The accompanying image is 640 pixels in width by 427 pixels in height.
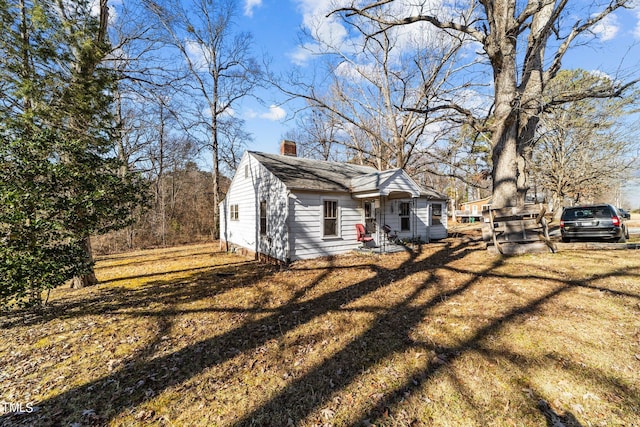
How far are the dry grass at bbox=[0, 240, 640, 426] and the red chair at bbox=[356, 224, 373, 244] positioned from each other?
377 cm

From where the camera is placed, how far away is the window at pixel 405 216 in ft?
42.9

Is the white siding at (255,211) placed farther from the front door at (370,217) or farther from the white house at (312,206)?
the front door at (370,217)

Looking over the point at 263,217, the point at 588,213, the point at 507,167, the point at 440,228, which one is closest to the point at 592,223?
the point at 588,213

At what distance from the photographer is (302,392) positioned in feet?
9.63

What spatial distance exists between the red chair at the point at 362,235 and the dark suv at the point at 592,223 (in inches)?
314

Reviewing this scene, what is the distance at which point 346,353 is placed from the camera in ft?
12.0

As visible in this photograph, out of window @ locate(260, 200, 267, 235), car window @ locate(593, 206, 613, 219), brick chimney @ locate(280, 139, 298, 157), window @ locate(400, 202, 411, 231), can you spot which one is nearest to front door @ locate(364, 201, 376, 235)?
window @ locate(400, 202, 411, 231)

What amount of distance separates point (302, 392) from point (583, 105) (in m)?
22.2

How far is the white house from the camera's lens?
938cm

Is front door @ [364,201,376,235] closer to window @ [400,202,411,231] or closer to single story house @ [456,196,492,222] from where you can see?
window @ [400,202,411,231]

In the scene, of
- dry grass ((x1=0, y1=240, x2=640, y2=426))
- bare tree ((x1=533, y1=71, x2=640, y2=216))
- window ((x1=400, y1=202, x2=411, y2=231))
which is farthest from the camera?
bare tree ((x1=533, y1=71, x2=640, y2=216))

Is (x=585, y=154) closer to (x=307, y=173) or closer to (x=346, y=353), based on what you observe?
(x=307, y=173)

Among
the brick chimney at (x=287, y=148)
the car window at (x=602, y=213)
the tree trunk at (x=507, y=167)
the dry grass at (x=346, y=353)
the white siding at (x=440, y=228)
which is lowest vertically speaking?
the dry grass at (x=346, y=353)

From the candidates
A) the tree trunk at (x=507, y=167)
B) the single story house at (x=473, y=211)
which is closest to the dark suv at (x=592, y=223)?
the tree trunk at (x=507, y=167)
